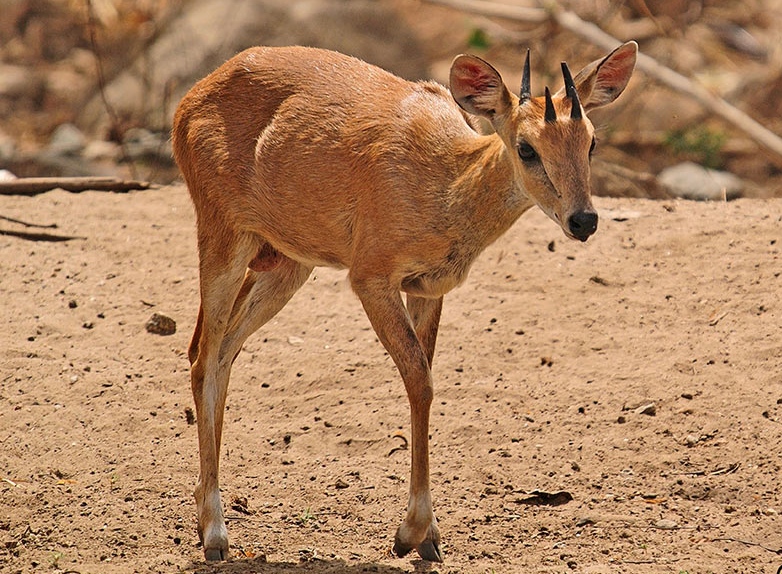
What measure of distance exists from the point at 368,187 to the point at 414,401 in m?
1.16

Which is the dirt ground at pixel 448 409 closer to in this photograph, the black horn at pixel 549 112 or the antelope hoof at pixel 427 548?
the antelope hoof at pixel 427 548

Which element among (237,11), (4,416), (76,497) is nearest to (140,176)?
(237,11)

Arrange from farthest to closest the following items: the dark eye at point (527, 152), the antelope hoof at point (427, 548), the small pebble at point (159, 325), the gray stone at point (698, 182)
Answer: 1. the gray stone at point (698, 182)
2. the small pebble at point (159, 325)
3. the antelope hoof at point (427, 548)
4. the dark eye at point (527, 152)

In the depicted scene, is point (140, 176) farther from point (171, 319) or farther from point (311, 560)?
point (311, 560)

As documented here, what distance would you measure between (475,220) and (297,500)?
204 cm

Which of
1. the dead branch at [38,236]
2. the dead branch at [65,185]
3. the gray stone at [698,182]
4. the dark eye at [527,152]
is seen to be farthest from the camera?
the gray stone at [698,182]

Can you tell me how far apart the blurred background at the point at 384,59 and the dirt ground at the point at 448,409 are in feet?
16.7

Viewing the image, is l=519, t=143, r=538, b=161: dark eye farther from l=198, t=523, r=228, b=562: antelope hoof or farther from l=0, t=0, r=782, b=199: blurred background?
l=0, t=0, r=782, b=199: blurred background

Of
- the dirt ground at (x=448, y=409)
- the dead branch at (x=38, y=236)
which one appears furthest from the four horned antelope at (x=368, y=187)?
the dead branch at (x=38, y=236)

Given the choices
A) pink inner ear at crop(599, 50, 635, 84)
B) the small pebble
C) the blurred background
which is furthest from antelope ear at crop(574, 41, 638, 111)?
the blurred background

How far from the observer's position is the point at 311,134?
6.74 m

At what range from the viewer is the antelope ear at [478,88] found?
611 centimetres

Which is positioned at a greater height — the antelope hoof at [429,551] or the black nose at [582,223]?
the black nose at [582,223]

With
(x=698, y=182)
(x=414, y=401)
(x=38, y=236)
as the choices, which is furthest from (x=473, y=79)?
(x=698, y=182)
